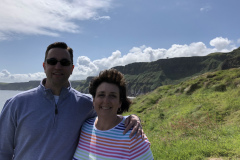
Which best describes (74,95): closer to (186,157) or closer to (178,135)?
(186,157)

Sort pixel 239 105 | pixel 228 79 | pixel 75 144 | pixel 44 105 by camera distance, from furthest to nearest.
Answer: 1. pixel 228 79
2. pixel 239 105
3. pixel 75 144
4. pixel 44 105

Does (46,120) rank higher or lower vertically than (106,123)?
higher

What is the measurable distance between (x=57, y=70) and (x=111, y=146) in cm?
156

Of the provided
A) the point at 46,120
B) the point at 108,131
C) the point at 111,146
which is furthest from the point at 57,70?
the point at 111,146

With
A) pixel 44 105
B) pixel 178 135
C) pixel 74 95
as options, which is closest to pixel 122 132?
pixel 74 95

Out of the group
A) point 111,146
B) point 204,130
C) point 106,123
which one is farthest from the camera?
point 204,130

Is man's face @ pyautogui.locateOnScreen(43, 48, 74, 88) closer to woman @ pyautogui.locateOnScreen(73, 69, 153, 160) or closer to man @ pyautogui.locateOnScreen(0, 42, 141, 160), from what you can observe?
man @ pyautogui.locateOnScreen(0, 42, 141, 160)

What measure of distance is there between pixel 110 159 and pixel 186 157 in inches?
206

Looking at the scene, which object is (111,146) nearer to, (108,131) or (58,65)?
(108,131)

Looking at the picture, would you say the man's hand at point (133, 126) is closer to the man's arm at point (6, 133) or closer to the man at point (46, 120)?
the man at point (46, 120)

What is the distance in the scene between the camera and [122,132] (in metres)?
3.06

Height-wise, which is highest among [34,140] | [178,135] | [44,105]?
[44,105]

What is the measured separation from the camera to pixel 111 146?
294 centimetres

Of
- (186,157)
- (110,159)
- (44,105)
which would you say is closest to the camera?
(110,159)
